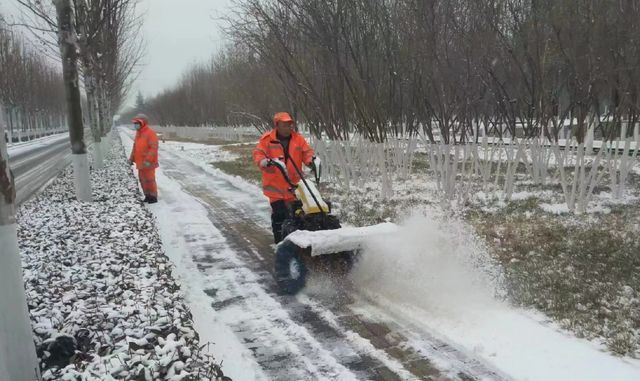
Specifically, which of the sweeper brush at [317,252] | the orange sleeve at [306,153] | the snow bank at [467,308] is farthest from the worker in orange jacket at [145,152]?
the snow bank at [467,308]

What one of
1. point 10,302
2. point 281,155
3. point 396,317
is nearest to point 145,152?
point 281,155

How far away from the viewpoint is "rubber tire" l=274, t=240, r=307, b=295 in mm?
5191

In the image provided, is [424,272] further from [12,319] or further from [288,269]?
[12,319]

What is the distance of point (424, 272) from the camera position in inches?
212

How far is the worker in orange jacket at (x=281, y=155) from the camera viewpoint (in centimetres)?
614

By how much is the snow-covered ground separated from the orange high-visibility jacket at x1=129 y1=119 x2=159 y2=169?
4.20 m

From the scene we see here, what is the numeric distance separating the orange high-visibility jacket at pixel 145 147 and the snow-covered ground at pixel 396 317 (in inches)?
165

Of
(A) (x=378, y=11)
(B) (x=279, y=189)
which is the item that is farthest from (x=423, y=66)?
(B) (x=279, y=189)

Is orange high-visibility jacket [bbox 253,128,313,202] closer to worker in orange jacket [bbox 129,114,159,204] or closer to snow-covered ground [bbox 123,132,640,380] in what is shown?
snow-covered ground [bbox 123,132,640,380]

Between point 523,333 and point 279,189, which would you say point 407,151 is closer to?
point 279,189

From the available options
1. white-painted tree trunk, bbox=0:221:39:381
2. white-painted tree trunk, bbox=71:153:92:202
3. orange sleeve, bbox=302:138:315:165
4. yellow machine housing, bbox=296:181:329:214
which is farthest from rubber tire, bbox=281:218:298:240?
white-painted tree trunk, bbox=71:153:92:202

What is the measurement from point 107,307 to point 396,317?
2349 mm

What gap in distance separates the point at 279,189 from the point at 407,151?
807 centimetres

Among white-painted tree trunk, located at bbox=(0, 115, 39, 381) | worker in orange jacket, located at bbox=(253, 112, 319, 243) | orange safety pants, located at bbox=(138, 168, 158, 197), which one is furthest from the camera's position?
orange safety pants, located at bbox=(138, 168, 158, 197)
